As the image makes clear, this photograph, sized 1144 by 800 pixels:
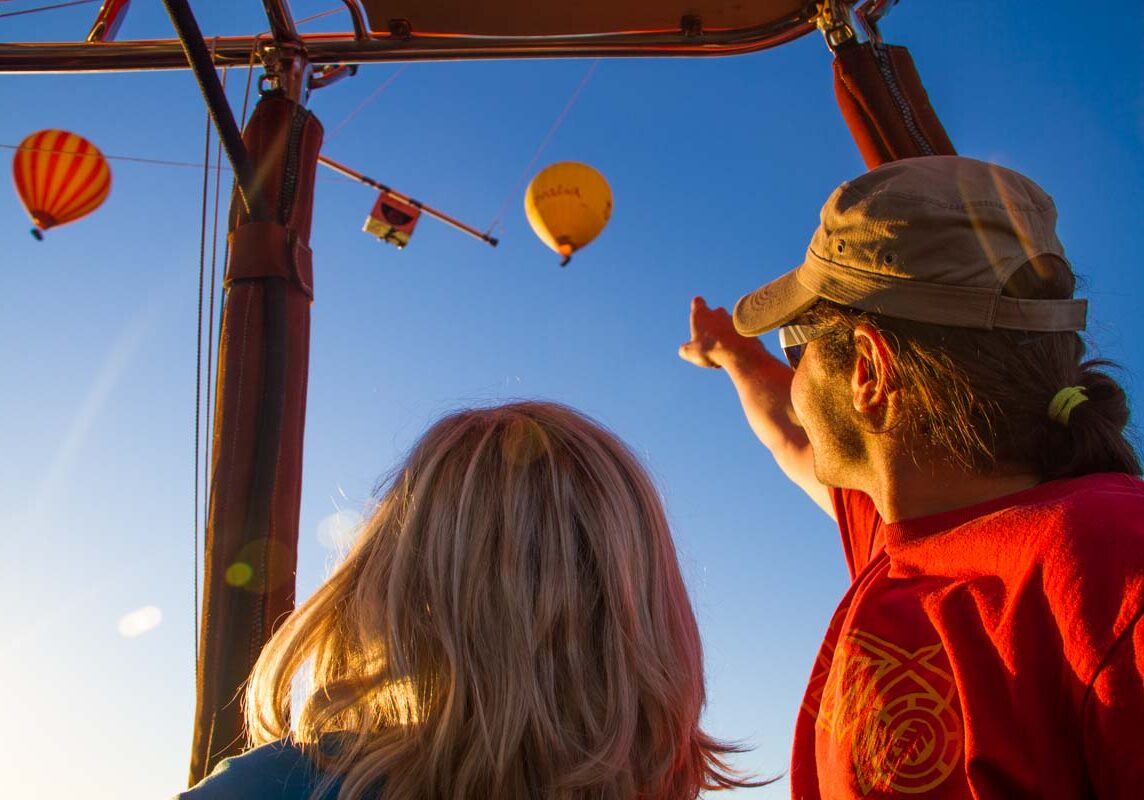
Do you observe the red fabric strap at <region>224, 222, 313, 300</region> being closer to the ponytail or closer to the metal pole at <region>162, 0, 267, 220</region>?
the metal pole at <region>162, 0, 267, 220</region>

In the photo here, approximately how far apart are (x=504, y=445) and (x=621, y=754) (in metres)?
0.39

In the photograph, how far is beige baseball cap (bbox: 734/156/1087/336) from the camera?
1510 mm

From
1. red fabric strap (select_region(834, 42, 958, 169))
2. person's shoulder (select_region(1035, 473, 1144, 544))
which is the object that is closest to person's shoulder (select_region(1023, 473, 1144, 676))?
person's shoulder (select_region(1035, 473, 1144, 544))

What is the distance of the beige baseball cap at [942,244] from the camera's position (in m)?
1.51

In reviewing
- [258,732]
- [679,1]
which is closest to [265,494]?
[258,732]

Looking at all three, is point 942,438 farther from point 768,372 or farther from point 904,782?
point 768,372

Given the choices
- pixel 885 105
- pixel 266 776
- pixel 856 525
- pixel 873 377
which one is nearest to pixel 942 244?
pixel 873 377

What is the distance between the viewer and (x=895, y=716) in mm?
1318

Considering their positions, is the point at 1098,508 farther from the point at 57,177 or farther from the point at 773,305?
the point at 57,177

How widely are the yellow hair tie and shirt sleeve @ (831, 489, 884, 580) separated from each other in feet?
1.58

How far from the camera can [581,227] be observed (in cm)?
651

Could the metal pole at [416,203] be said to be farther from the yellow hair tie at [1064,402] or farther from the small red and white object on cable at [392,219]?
the yellow hair tie at [1064,402]

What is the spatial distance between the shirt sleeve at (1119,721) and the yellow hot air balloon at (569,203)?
5.58 m

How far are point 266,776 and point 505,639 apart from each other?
0.28 metres
